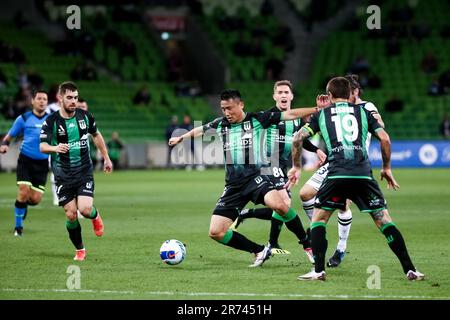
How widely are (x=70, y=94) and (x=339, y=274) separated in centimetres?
437

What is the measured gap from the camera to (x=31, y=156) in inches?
625

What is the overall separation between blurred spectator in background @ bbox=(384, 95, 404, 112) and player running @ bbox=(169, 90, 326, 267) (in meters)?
30.3

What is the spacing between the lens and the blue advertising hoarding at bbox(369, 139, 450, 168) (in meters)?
36.9

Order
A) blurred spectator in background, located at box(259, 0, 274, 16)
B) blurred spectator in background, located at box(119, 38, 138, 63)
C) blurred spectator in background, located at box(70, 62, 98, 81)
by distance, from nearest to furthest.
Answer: blurred spectator in background, located at box(70, 62, 98, 81) → blurred spectator in background, located at box(119, 38, 138, 63) → blurred spectator in background, located at box(259, 0, 274, 16)

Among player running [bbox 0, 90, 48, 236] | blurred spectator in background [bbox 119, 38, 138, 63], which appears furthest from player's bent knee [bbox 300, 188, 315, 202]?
blurred spectator in background [bbox 119, 38, 138, 63]

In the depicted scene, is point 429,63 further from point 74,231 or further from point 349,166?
point 349,166

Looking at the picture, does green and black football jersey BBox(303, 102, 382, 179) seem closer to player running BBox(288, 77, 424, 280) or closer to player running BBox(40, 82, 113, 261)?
player running BBox(288, 77, 424, 280)

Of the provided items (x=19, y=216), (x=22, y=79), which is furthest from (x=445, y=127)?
(x=19, y=216)

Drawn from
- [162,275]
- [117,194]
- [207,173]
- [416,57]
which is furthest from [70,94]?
[416,57]

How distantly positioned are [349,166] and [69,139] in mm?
4325

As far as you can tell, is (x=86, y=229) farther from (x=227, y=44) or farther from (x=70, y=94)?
(x=227, y=44)

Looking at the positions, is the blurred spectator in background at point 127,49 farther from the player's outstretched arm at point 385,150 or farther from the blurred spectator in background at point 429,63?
the player's outstretched arm at point 385,150

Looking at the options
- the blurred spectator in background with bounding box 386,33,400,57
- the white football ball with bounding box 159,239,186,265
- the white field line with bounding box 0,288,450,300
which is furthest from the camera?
the blurred spectator in background with bounding box 386,33,400,57

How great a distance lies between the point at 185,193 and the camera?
80.4ft
